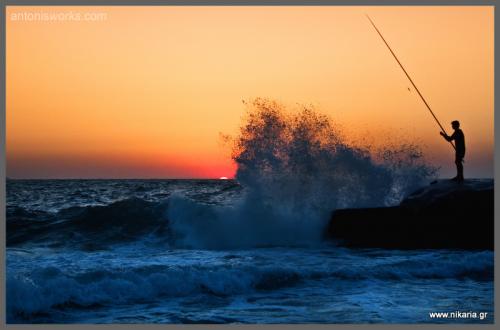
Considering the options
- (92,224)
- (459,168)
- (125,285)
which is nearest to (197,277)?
(125,285)

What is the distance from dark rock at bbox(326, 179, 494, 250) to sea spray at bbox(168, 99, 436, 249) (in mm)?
2244

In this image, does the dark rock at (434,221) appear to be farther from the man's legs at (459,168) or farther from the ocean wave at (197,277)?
the ocean wave at (197,277)

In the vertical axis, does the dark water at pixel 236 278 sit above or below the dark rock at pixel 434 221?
below

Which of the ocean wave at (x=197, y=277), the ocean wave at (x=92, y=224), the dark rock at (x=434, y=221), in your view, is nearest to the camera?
the ocean wave at (x=197, y=277)

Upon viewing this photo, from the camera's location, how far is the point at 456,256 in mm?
11820

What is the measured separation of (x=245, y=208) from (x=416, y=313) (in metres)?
8.67

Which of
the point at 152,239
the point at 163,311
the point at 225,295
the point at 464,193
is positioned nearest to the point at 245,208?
the point at 152,239

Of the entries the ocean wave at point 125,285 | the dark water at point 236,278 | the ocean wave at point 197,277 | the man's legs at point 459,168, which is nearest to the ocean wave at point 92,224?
the dark water at point 236,278

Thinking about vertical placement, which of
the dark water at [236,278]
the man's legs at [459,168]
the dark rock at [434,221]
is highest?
the man's legs at [459,168]

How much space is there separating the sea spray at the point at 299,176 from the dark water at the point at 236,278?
0.17 m

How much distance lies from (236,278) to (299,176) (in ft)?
22.1

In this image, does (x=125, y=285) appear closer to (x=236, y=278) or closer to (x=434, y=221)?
(x=236, y=278)

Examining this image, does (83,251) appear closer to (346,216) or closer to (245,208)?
(245,208)

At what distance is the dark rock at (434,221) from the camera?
12.8m
